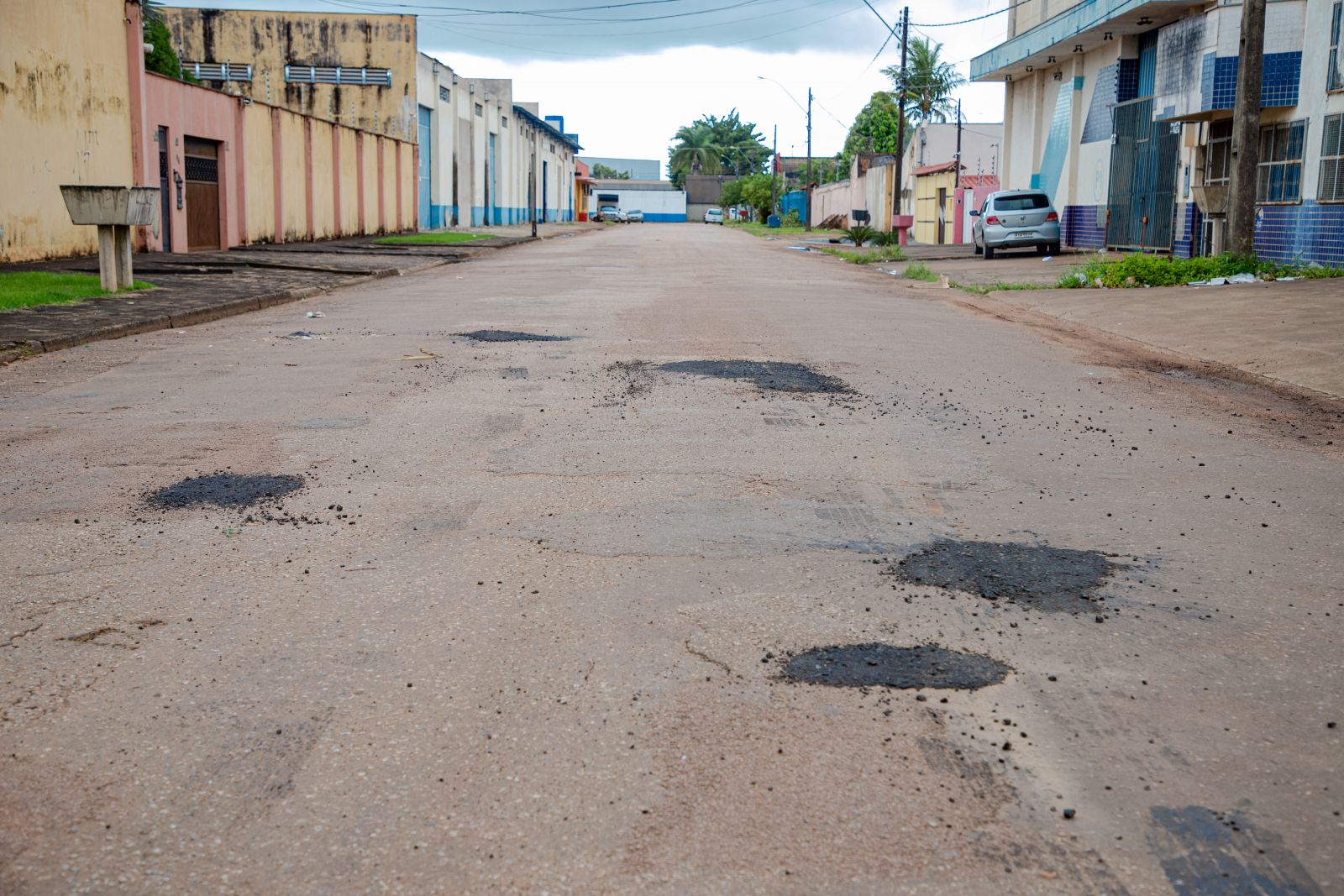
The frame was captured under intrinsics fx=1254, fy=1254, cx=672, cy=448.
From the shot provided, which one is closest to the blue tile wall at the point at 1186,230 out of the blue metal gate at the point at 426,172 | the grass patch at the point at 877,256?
the grass patch at the point at 877,256

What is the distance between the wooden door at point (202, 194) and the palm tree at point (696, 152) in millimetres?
123976

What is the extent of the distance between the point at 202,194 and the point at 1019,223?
1821 centimetres

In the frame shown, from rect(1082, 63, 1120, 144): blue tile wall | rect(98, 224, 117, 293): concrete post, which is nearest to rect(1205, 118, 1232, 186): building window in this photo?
rect(1082, 63, 1120, 144): blue tile wall

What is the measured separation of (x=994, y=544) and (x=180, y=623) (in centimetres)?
302

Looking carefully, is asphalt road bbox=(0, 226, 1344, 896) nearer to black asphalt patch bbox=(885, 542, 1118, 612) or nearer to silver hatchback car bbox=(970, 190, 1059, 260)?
black asphalt patch bbox=(885, 542, 1118, 612)

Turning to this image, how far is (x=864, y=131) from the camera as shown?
10112 cm

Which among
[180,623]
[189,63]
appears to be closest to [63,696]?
[180,623]

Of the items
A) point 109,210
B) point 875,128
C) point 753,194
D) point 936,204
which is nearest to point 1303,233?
point 109,210

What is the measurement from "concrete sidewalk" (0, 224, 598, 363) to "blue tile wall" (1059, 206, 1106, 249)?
15.0 meters

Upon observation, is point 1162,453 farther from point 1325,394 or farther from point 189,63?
point 189,63

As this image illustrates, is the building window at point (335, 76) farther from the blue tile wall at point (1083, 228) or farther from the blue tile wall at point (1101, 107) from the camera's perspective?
the blue tile wall at point (1101, 107)

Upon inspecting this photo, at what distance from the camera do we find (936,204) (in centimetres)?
4803

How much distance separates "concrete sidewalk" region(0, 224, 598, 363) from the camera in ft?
37.7

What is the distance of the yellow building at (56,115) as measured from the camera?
19.5m
